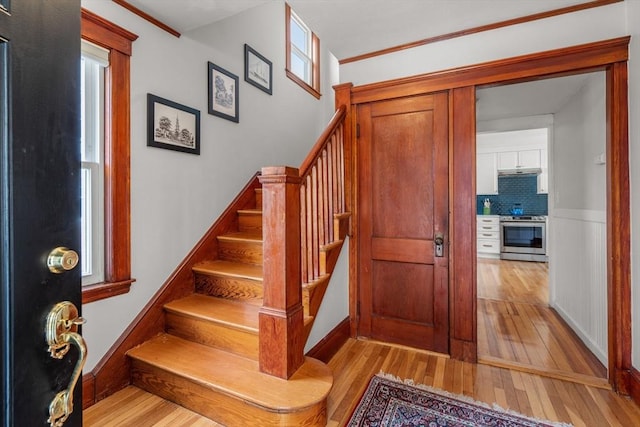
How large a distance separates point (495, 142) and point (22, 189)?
7452 mm

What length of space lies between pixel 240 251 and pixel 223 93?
1349 mm

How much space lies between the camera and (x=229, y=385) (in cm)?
157

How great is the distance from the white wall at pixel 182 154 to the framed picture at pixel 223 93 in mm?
57

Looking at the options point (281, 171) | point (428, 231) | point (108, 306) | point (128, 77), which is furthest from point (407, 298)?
point (128, 77)

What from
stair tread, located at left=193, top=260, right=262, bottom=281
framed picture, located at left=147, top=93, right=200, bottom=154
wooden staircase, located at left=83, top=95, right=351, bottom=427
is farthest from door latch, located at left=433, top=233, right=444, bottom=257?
framed picture, located at left=147, top=93, right=200, bottom=154

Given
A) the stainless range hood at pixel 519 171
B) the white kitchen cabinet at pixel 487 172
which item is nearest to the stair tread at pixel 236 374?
the white kitchen cabinet at pixel 487 172

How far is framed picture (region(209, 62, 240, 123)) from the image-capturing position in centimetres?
255

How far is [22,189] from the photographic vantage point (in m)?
0.49

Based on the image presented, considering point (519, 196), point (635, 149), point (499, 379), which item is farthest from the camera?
point (519, 196)

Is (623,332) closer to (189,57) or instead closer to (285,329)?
(285,329)

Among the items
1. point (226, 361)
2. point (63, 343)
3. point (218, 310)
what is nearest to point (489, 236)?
point (218, 310)

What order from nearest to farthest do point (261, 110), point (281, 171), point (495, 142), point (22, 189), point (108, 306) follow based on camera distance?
point (22, 189)
point (281, 171)
point (108, 306)
point (261, 110)
point (495, 142)

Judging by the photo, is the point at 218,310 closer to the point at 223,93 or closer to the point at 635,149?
the point at 223,93

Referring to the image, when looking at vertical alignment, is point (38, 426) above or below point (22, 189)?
Answer: below
